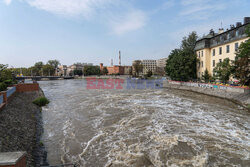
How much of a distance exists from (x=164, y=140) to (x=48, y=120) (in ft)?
37.5

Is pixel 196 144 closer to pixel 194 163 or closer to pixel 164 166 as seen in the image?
pixel 194 163

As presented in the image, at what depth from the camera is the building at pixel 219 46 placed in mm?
27000

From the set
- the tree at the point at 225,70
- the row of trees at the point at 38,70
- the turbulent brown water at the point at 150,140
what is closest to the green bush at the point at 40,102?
the turbulent brown water at the point at 150,140

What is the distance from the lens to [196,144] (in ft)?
29.3

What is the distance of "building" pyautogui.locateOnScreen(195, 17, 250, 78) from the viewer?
27.0 m

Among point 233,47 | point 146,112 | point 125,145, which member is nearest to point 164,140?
point 125,145

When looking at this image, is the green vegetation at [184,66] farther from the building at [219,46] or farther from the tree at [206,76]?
the tree at [206,76]

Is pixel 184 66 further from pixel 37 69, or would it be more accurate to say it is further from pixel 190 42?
pixel 37 69

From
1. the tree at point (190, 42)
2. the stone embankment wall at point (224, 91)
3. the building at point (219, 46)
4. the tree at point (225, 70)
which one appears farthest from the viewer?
the tree at point (190, 42)

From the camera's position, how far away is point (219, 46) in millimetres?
32625

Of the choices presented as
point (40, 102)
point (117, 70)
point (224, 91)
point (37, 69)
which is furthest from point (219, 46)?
point (37, 69)

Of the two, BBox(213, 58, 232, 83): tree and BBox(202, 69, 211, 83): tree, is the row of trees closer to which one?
BBox(202, 69, 211, 83): tree

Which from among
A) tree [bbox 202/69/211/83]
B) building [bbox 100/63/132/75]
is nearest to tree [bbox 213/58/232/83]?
tree [bbox 202/69/211/83]

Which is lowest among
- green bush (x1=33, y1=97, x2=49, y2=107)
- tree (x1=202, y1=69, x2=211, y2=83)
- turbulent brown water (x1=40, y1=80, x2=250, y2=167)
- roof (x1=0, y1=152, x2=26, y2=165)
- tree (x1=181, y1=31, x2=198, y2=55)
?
turbulent brown water (x1=40, y1=80, x2=250, y2=167)
